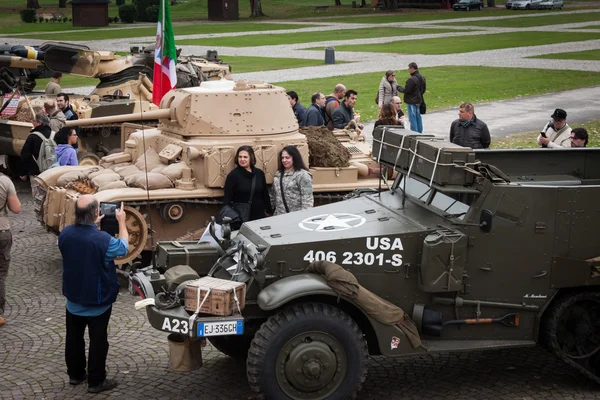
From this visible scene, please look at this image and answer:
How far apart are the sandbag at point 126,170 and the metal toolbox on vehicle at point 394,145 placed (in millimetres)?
4453

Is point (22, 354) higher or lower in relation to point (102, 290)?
lower

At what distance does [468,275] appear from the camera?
335 inches

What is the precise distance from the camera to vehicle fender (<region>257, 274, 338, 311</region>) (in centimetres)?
788

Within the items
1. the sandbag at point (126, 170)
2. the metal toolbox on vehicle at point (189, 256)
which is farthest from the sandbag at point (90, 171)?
the metal toolbox on vehicle at point (189, 256)

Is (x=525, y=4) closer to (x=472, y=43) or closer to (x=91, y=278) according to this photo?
(x=472, y=43)

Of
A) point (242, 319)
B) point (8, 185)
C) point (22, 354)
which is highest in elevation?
point (8, 185)

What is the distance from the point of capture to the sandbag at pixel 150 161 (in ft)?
43.6

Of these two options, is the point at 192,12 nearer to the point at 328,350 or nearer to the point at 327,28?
the point at 327,28

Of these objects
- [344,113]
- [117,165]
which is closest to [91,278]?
[117,165]

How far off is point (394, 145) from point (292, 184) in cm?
280

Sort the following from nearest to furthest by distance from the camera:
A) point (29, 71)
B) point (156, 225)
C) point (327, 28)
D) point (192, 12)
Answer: point (156, 225), point (29, 71), point (327, 28), point (192, 12)

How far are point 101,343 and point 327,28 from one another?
49513mm

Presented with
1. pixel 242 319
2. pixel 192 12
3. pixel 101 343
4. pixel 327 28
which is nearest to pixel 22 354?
pixel 101 343

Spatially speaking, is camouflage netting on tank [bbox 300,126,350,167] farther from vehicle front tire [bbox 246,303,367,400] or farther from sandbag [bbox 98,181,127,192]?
vehicle front tire [bbox 246,303,367,400]
